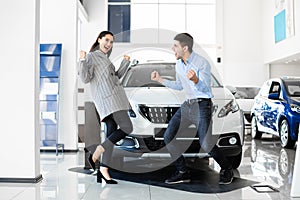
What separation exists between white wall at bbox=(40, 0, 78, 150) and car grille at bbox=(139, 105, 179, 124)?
255cm

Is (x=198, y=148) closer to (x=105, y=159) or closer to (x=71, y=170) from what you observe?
(x=105, y=159)

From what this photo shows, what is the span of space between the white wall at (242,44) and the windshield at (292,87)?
4696 millimetres

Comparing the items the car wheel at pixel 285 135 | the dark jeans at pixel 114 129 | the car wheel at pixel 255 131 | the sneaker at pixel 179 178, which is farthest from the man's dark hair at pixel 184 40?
the car wheel at pixel 255 131

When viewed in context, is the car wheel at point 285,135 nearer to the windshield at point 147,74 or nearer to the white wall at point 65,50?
the windshield at point 147,74

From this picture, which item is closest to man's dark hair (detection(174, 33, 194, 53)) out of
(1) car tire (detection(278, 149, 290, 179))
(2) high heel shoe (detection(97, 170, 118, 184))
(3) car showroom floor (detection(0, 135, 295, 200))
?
(3) car showroom floor (detection(0, 135, 295, 200))

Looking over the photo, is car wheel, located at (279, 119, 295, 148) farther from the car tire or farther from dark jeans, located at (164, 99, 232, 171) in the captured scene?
dark jeans, located at (164, 99, 232, 171)

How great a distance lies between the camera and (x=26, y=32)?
3.39 meters

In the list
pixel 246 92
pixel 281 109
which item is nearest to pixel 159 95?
pixel 281 109

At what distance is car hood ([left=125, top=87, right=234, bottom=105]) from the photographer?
3.47m

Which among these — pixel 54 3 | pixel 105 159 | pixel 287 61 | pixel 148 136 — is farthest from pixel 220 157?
pixel 287 61

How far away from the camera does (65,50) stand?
577cm

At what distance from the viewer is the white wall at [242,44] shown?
11.4 m

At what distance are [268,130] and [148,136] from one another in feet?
14.2

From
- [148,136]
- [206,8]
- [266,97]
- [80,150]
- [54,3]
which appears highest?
[206,8]
